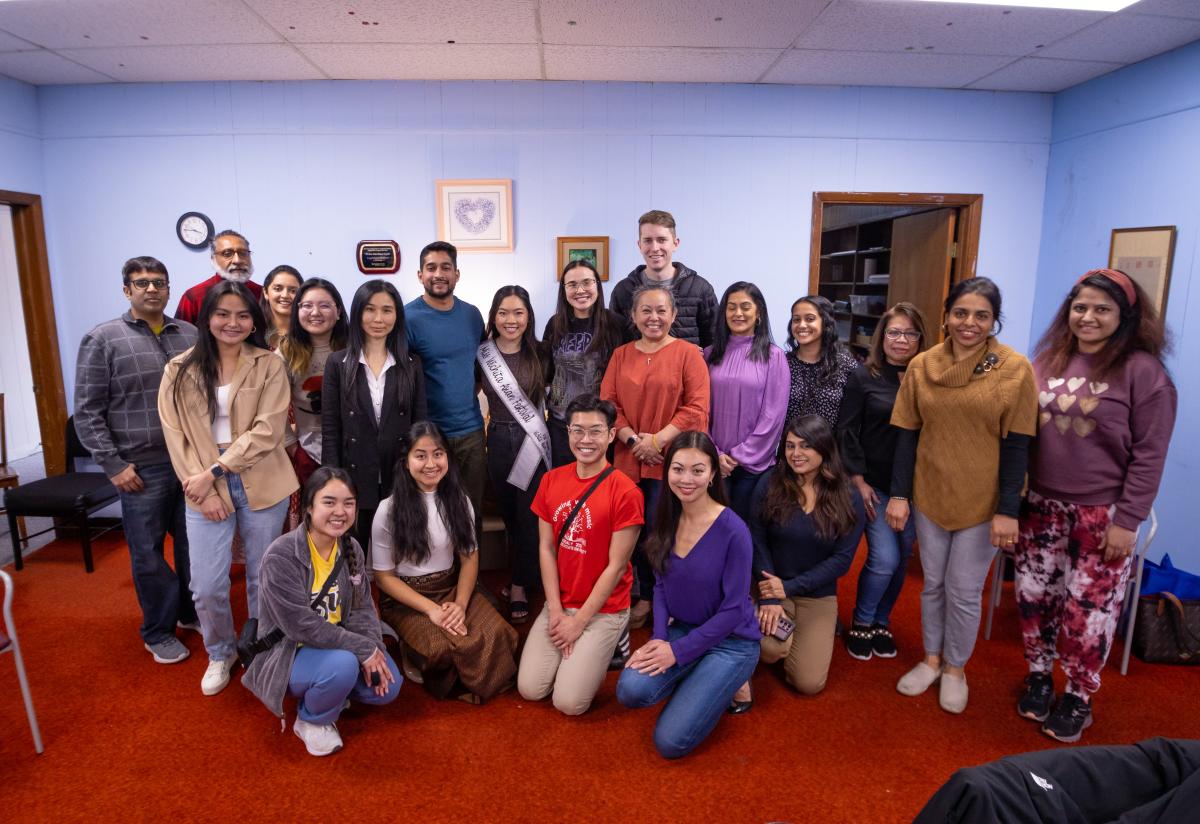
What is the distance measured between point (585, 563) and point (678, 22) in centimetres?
228

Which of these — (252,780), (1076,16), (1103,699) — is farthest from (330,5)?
(1103,699)

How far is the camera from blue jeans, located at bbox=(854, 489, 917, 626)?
243 cm

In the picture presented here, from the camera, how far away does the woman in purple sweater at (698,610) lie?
1.97m

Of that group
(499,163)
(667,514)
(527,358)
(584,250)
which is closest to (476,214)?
(499,163)

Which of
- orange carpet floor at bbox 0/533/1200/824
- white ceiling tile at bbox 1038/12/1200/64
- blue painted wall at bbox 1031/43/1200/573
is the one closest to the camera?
orange carpet floor at bbox 0/533/1200/824

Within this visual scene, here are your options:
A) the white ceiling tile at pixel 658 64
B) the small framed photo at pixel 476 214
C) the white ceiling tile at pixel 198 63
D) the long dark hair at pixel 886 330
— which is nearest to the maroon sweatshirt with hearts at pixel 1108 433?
the long dark hair at pixel 886 330

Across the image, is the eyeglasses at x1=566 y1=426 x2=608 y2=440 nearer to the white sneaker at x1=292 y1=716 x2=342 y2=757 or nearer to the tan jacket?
the tan jacket

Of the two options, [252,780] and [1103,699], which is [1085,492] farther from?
[252,780]

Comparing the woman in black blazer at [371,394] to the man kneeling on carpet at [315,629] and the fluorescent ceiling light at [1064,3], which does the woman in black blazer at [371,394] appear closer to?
the man kneeling on carpet at [315,629]

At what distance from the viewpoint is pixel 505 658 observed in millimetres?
2254

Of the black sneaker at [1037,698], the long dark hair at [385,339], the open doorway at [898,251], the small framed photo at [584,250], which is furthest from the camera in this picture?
the open doorway at [898,251]

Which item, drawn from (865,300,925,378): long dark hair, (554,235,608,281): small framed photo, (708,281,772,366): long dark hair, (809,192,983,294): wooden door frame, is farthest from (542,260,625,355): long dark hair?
(809,192,983,294): wooden door frame

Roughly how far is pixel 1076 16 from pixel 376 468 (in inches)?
131

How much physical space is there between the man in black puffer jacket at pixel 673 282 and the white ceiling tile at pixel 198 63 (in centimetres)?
196
